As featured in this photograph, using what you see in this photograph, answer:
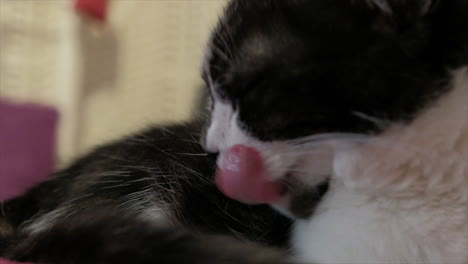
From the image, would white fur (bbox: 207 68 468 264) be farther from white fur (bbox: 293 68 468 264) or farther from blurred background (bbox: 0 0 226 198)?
blurred background (bbox: 0 0 226 198)

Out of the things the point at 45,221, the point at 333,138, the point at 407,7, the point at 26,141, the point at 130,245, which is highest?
→ the point at 407,7

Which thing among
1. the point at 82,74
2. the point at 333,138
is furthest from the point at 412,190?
the point at 82,74

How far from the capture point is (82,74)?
160cm

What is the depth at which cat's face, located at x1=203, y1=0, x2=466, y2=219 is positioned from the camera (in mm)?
572

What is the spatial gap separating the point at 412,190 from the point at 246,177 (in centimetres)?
21

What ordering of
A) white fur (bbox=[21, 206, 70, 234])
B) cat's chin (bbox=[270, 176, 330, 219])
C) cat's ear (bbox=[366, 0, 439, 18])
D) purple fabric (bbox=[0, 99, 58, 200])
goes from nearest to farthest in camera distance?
Result: cat's ear (bbox=[366, 0, 439, 18]) → cat's chin (bbox=[270, 176, 330, 219]) → white fur (bbox=[21, 206, 70, 234]) → purple fabric (bbox=[0, 99, 58, 200])

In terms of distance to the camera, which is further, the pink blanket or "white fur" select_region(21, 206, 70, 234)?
the pink blanket

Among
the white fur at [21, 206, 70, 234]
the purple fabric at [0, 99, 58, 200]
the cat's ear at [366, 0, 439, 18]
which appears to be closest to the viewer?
the cat's ear at [366, 0, 439, 18]

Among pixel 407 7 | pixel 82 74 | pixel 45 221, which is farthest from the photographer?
pixel 82 74

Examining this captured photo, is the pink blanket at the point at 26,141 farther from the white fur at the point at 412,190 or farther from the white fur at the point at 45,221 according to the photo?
the white fur at the point at 412,190

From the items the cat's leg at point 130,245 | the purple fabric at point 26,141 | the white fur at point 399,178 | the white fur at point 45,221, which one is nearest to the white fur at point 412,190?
the white fur at point 399,178

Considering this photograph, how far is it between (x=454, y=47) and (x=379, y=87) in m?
0.10

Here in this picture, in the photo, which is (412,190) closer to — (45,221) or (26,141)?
(45,221)

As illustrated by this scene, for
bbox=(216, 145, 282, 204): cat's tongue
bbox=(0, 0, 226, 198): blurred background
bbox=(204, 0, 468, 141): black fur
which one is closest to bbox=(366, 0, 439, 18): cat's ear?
bbox=(204, 0, 468, 141): black fur
